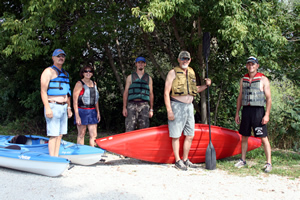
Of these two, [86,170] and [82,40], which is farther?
[82,40]

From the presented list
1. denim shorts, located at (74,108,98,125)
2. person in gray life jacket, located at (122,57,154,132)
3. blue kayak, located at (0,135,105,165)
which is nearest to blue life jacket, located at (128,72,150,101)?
person in gray life jacket, located at (122,57,154,132)

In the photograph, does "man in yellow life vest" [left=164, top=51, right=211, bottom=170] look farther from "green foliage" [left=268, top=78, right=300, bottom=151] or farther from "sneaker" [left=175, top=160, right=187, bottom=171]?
"green foliage" [left=268, top=78, right=300, bottom=151]

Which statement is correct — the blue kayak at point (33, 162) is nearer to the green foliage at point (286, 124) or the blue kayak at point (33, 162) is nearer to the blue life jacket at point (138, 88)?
the blue life jacket at point (138, 88)

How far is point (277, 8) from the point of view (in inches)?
207

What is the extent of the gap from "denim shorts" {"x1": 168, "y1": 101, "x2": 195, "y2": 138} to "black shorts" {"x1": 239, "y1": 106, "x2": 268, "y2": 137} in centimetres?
90

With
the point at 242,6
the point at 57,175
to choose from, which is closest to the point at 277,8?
the point at 242,6

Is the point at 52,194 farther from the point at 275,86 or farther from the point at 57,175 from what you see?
the point at 275,86

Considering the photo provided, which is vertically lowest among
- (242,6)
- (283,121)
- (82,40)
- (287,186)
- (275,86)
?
(287,186)

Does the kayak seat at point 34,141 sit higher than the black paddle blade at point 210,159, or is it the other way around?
the kayak seat at point 34,141

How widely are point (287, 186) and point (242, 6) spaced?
302cm

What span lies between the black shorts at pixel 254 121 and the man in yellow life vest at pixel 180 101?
812 millimetres

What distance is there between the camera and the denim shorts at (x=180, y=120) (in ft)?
14.8

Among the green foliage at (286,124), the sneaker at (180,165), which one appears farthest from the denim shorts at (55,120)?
the green foliage at (286,124)

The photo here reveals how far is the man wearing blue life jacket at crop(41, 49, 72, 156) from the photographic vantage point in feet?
12.9
